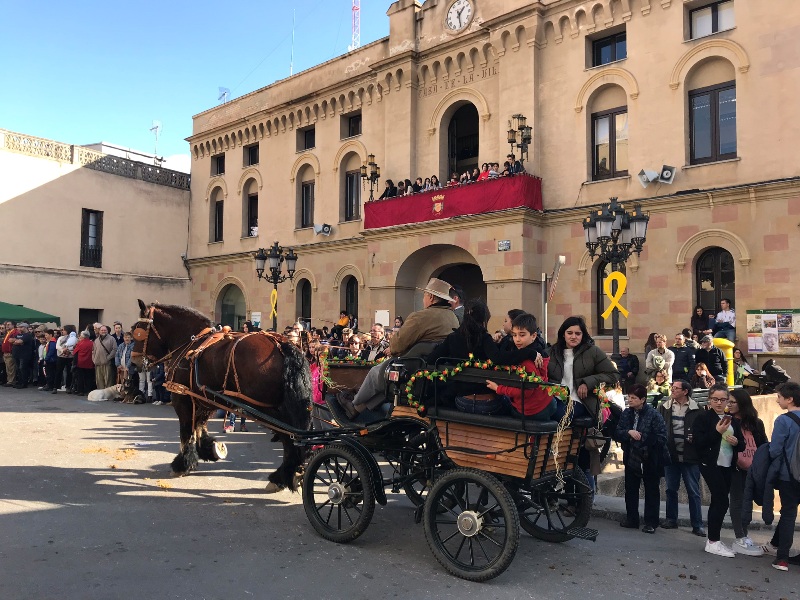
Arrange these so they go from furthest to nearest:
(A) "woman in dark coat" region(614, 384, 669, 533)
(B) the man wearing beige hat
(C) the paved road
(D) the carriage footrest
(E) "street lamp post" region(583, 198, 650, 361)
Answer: (E) "street lamp post" region(583, 198, 650, 361), (A) "woman in dark coat" region(614, 384, 669, 533), (B) the man wearing beige hat, (D) the carriage footrest, (C) the paved road

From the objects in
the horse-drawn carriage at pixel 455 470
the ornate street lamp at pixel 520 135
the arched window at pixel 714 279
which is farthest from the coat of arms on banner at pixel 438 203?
Answer: the horse-drawn carriage at pixel 455 470

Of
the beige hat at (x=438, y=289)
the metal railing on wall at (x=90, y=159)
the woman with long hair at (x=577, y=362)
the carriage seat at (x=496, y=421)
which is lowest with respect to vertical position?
the carriage seat at (x=496, y=421)

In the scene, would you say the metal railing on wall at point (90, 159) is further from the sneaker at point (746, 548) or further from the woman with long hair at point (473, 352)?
the sneaker at point (746, 548)

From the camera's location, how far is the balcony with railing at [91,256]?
2778 cm

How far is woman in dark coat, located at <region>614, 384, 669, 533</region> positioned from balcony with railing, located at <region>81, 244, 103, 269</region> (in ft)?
86.7

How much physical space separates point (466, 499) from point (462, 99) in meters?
17.2

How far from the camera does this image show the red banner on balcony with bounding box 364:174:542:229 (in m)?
17.9

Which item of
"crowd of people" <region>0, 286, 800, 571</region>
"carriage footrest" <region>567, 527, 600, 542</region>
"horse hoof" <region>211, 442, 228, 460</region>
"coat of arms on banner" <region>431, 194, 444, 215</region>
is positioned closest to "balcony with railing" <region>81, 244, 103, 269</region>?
"coat of arms on banner" <region>431, 194, 444, 215</region>

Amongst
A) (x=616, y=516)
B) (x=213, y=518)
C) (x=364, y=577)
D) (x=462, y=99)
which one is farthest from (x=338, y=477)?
(x=462, y=99)

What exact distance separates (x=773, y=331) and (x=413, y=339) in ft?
38.9

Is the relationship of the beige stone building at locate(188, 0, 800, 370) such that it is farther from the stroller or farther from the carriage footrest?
the carriage footrest

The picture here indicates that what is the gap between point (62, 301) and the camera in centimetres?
2686

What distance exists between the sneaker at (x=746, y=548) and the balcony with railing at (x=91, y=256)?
27.6 meters

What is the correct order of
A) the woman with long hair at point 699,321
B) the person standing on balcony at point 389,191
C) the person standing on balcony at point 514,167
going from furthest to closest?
1. the person standing on balcony at point 389,191
2. the person standing on balcony at point 514,167
3. the woman with long hair at point 699,321
